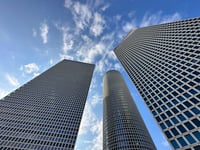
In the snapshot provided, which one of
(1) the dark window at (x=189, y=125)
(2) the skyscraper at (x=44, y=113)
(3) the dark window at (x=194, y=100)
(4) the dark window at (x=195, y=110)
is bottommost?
(1) the dark window at (x=189, y=125)

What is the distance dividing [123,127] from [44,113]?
2579 inches

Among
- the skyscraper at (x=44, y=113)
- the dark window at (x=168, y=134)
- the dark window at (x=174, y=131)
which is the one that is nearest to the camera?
the dark window at (x=174, y=131)

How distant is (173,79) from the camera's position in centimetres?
7006

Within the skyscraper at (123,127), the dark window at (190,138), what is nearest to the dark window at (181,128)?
the dark window at (190,138)

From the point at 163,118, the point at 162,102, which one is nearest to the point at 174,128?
the point at 163,118

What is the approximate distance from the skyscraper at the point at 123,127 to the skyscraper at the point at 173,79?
55770 millimetres

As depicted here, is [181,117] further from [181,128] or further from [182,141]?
[182,141]

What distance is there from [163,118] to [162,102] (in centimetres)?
777

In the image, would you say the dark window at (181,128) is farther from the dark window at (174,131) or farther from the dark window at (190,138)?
the dark window at (190,138)

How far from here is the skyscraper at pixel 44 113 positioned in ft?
311

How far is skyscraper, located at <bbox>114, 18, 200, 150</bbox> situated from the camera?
166ft

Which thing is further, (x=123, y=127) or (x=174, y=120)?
(x=123, y=127)

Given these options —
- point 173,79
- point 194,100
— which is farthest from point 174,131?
point 173,79

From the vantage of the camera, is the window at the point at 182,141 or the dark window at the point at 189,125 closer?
the window at the point at 182,141
